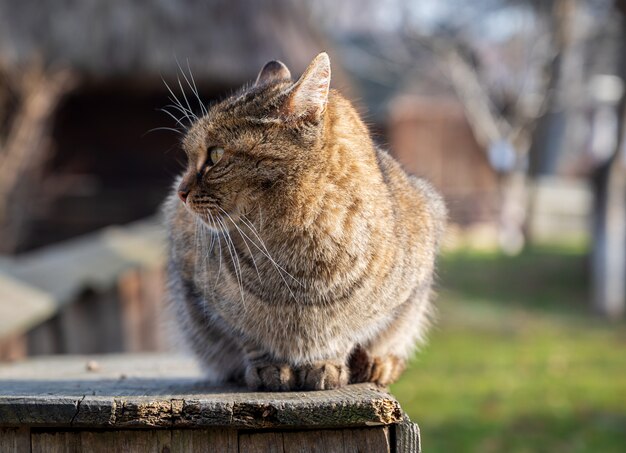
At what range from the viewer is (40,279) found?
4488 millimetres

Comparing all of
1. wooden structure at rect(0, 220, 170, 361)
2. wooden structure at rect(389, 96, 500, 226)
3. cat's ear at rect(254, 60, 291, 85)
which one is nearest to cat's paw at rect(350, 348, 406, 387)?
cat's ear at rect(254, 60, 291, 85)

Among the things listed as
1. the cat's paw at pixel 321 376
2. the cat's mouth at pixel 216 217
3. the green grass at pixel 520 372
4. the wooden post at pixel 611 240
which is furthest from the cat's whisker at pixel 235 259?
the wooden post at pixel 611 240

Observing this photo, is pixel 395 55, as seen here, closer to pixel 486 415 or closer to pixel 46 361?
pixel 486 415

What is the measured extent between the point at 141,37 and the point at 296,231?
25.0ft

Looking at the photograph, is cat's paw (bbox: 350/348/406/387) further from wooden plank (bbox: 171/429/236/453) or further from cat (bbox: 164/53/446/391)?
wooden plank (bbox: 171/429/236/453)

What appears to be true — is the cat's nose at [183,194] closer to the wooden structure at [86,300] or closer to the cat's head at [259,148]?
the cat's head at [259,148]

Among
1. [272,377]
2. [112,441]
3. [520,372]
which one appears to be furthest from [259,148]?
[520,372]

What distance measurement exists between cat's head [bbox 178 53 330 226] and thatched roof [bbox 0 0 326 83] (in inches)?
270

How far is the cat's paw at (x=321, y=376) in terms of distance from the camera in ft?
7.13

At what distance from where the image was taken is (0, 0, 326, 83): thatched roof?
911cm

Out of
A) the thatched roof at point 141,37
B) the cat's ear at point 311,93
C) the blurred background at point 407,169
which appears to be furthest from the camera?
the thatched roof at point 141,37

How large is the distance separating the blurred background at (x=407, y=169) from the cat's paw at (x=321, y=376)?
0.77 metres

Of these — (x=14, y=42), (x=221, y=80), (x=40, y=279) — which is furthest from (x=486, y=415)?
(x=14, y=42)

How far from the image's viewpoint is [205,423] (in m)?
1.78
